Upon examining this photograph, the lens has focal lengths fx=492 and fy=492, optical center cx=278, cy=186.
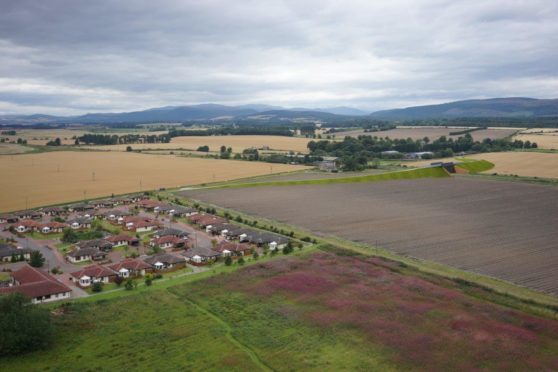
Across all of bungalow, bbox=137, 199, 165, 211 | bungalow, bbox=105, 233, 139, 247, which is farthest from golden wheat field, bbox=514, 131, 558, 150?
bungalow, bbox=105, 233, 139, 247

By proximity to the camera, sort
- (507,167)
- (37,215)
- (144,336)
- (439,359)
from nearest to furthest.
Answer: (439,359) → (144,336) → (37,215) → (507,167)

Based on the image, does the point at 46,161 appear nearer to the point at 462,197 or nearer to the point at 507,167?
the point at 462,197

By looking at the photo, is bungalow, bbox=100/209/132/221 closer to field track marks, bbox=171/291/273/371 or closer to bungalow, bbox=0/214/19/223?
bungalow, bbox=0/214/19/223

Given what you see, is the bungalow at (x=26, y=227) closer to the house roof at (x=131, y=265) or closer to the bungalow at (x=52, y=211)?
the bungalow at (x=52, y=211)

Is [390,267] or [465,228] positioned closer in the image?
[390,267]

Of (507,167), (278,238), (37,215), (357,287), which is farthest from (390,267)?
(507,167)

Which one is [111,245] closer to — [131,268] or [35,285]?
[131,268]
